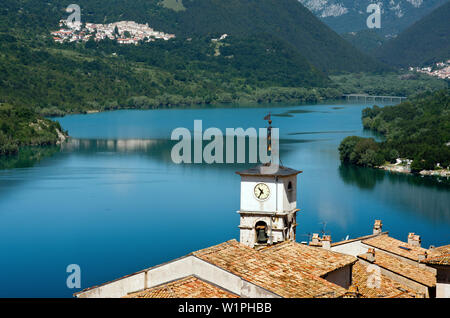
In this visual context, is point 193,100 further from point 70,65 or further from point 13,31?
point 13,31

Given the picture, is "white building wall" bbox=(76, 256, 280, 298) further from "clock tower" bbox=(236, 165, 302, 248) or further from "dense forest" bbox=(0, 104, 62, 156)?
"dense forest" bbox=(0, 104, 62, 156)

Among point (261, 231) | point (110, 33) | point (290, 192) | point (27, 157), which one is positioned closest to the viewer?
point (261, 231)

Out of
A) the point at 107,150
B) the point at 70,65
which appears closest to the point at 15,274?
the point at 107,150

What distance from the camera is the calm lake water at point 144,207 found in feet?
95.2

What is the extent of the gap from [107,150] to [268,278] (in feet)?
184

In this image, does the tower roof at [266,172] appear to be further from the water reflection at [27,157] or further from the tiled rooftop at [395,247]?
the water reflection at [27,157]

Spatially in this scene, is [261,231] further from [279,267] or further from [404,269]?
[279,267]

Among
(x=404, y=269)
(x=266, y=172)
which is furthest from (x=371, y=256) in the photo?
(x=266, y=172)

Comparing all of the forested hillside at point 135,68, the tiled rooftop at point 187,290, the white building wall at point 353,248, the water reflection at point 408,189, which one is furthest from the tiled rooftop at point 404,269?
the forested hillside at point 135,68

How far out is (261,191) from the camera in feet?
49.2

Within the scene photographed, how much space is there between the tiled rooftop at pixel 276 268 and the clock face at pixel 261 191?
7.30ft

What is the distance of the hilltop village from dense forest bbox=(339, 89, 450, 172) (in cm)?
8417

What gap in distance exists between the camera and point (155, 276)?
1117 centimetres

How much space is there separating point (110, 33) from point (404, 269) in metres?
166
